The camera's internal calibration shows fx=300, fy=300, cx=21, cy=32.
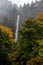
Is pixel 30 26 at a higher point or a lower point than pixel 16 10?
higher

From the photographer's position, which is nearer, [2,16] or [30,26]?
[30,26]

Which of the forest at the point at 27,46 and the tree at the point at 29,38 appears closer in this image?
the forest at the point at 27,46

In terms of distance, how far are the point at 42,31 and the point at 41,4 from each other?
5292 cm

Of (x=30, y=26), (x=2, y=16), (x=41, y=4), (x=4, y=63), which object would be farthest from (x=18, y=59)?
(x=2, y=16)

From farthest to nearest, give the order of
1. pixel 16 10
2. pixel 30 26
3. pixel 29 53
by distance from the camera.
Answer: pixel 16 10
pixel 30 26
pixel 29 53

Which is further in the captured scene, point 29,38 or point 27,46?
point 29,38

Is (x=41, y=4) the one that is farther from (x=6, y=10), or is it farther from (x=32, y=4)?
(x=6, y=10)

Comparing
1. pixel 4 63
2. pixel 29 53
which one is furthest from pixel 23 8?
pixel 29 53

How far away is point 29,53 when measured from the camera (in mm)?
22359

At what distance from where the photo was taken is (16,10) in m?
89.1

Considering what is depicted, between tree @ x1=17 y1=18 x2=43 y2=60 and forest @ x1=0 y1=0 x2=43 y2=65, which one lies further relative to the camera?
tree @ x1=17 y1=18 x2=43 y2=60

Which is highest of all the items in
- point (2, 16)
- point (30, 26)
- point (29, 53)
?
point (30, 26)

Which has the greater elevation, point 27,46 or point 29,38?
point 29,38

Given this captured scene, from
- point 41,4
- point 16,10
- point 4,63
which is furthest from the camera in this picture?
point 16,10
